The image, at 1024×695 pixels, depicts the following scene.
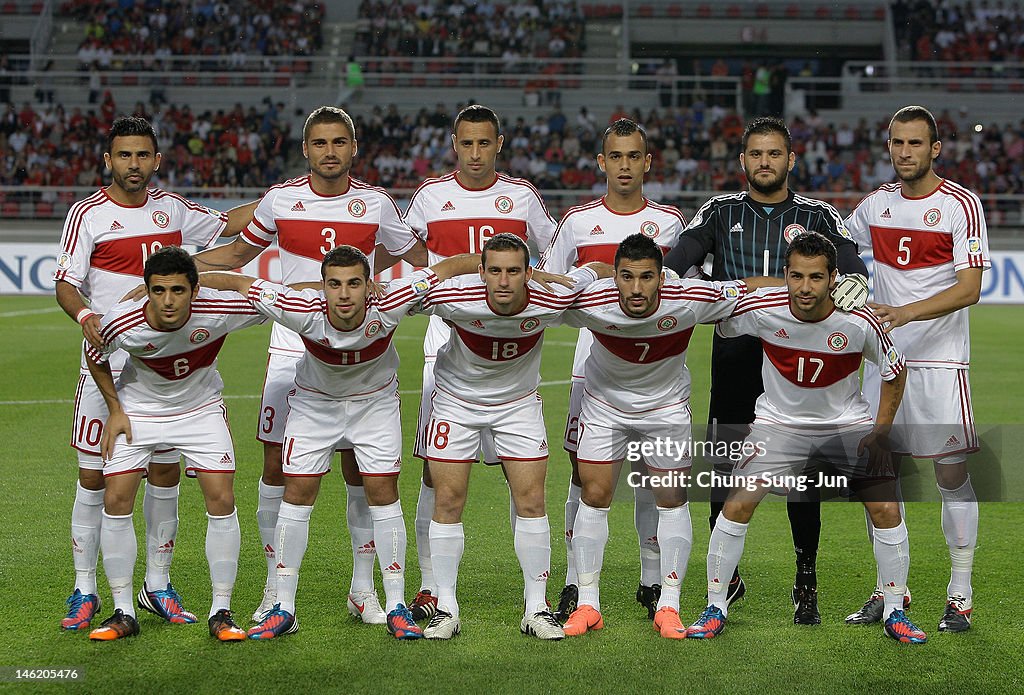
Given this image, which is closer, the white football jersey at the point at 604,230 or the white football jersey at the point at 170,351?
the white football jersey at the point at 170,351

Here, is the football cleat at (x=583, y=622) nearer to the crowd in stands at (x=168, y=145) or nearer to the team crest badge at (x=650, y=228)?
the team crest badge at (x=650, y=228)

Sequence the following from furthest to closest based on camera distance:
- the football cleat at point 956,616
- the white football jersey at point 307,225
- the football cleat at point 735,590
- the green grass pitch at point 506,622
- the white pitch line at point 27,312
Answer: the white pitch line at point 27,312, the white football jersey at point 307,225, the football cleat at point 735,590, the football cleat at point 956,616, the green grass pitch at point 506,622

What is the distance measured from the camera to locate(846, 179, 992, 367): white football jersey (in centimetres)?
512

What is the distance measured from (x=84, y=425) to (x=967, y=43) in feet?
94.1

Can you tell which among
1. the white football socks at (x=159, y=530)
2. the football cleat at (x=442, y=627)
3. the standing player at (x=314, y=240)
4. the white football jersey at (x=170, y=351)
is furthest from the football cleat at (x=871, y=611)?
the white football socks at (x=159, y=530)

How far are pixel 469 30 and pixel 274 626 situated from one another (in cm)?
2595

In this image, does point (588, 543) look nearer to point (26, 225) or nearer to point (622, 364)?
point (622, 364)

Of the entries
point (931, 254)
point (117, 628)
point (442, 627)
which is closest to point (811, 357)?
point (931, 254)

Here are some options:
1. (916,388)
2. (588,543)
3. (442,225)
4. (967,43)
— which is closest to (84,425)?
(442,225)

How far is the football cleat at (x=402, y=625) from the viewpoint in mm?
4719

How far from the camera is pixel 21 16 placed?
2980cm

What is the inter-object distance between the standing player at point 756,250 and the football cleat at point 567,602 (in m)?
0.71

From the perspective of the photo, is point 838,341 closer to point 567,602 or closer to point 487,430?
point 487,430

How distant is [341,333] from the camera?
4691 mm
